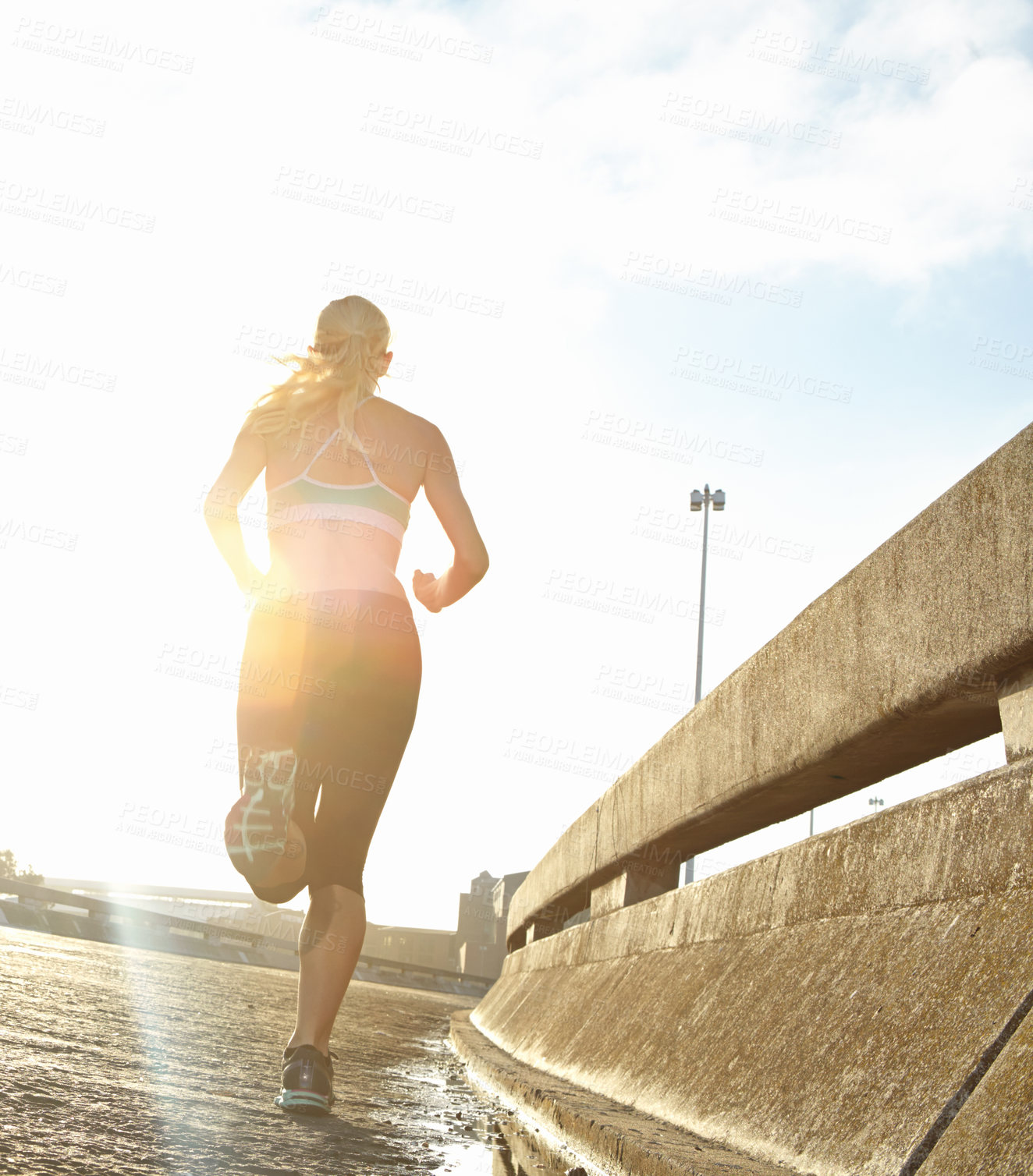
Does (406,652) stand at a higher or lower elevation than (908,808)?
higher

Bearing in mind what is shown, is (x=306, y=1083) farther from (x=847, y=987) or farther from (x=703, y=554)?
(x=703, y=554)

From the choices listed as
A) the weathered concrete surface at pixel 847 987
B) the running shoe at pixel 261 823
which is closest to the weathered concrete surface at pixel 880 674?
the weathered concrete surface at pixel 847 987

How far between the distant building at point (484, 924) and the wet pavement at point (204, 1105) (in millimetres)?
48258

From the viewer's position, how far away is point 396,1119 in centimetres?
298

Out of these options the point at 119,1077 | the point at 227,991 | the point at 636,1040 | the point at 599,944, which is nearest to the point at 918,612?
the point at 636,1040

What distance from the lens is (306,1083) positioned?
289cm

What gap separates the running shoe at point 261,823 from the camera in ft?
9.48

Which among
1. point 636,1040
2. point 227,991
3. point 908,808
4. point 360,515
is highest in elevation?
point 360,515

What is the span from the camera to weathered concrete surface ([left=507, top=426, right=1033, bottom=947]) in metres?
1.85

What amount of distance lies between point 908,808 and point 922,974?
0.38 metres

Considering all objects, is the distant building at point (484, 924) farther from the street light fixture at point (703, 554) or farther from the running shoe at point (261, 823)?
the running shoe at point (261, 823)

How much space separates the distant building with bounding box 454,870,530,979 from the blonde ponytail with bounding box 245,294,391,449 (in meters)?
50.2

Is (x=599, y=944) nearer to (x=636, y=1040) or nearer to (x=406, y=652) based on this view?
(x=636, y=1040)

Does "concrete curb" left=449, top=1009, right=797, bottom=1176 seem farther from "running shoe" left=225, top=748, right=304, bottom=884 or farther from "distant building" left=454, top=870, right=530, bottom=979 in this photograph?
"distant building" left=454, top=870, right=530, bottom=979
